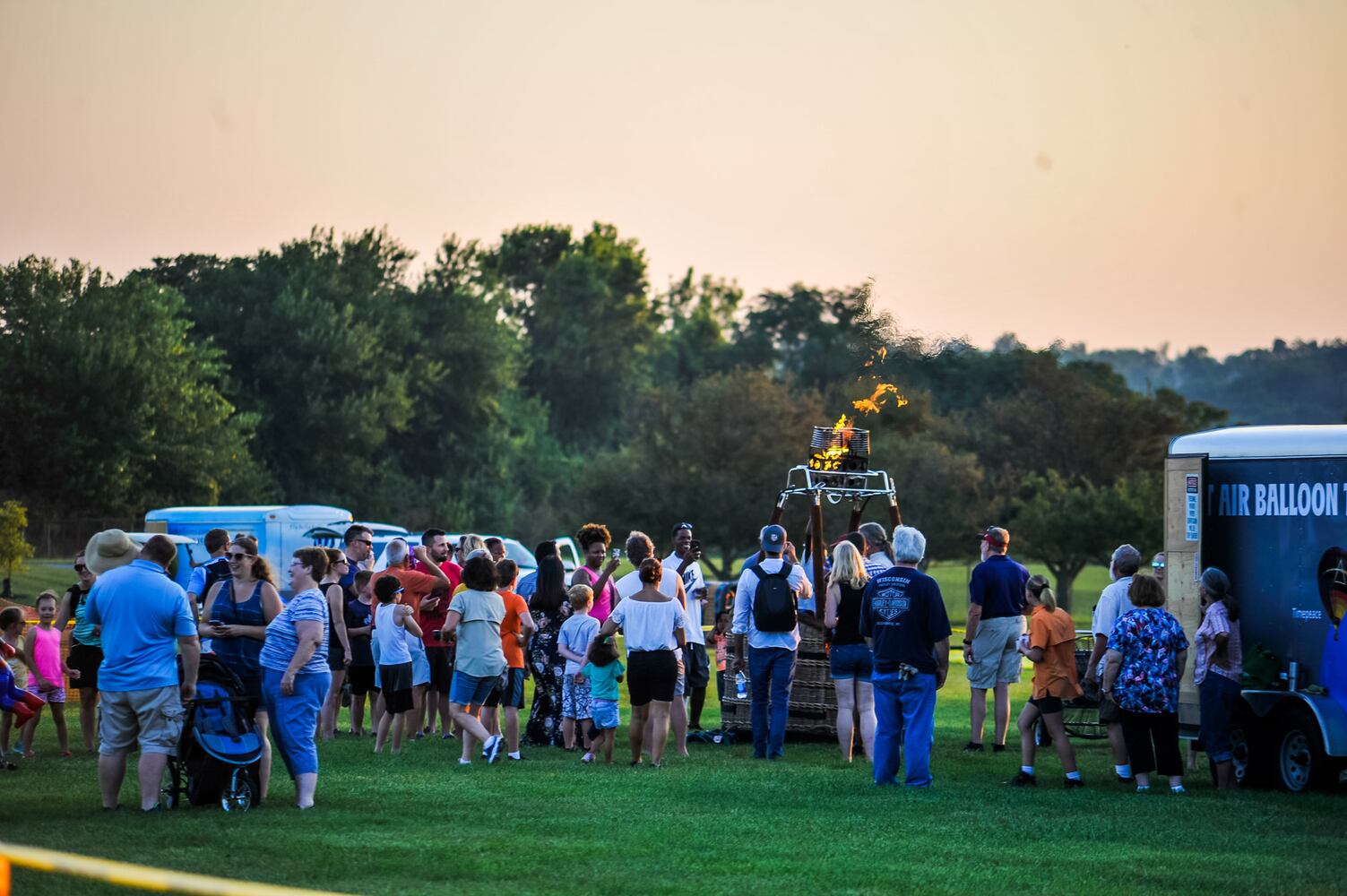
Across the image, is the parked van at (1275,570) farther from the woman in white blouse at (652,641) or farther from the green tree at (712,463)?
the green tree at (712,463)

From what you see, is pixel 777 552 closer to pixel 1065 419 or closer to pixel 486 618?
pixel 486 618

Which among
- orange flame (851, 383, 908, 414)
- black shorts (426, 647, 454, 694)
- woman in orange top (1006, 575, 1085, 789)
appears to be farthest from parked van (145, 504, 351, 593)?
woman in orange top (1006, 575, 1085, 789)

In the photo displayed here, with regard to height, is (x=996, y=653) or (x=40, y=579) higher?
(x=40, y=579)

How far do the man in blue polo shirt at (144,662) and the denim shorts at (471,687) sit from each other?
3349 millimetres

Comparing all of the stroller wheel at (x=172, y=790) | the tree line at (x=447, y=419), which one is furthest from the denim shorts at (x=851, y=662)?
the tree line at (x=447, y=419)

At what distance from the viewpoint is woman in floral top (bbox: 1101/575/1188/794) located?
12711mm

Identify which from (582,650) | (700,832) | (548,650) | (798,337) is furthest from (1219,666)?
(798,337)

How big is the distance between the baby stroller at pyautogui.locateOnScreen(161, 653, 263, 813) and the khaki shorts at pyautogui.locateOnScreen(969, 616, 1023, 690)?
6920mm

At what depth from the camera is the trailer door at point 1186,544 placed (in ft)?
45.1

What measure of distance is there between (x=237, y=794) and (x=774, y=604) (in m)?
4.86

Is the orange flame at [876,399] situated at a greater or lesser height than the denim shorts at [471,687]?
greater

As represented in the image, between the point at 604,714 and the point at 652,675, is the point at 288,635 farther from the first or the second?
the point at 604,714

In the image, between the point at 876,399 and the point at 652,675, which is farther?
the point at 876,399

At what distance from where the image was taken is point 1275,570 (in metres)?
13.2
